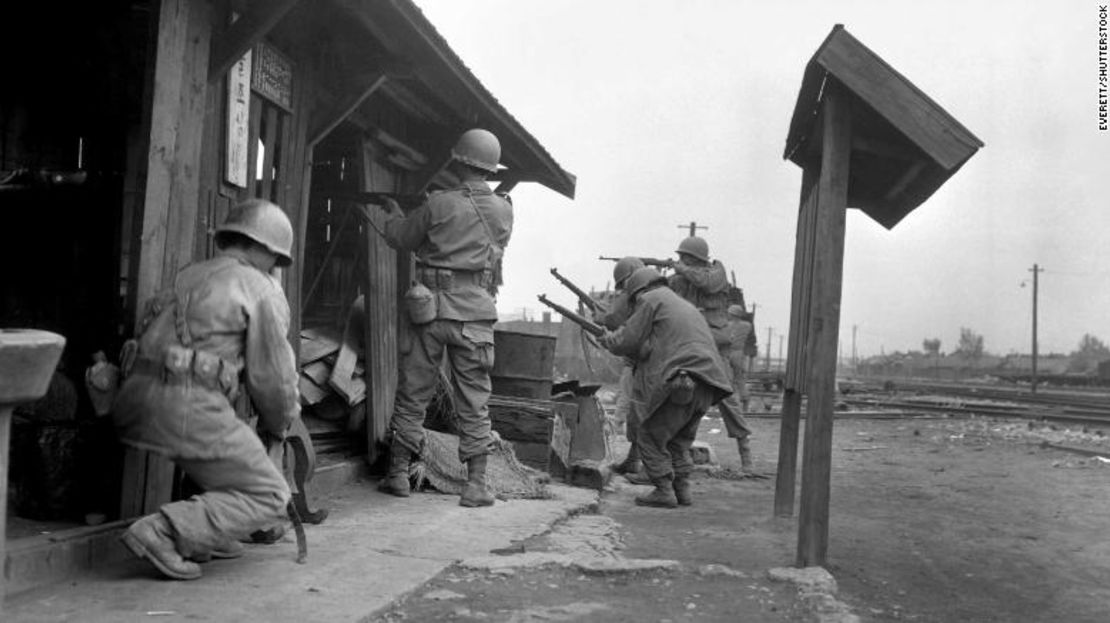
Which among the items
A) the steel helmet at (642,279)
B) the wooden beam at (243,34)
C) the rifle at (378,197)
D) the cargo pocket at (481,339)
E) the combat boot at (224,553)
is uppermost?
the wooden beam at (243,34)

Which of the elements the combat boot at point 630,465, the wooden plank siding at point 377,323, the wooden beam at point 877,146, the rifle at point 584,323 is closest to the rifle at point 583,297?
the rifle at point 584,323

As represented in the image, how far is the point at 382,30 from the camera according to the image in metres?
6.21

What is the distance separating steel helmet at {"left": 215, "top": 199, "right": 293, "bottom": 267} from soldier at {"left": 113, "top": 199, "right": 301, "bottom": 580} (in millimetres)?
138


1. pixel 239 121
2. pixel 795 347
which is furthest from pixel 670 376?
pixel 239 121

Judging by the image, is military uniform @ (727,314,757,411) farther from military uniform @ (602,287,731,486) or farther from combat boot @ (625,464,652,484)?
military uniform @ (602,287,731,486)

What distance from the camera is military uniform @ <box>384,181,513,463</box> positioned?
674cm

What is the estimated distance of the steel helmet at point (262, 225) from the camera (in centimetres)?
446

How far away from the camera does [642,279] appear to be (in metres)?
8.98

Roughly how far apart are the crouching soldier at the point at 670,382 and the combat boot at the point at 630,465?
1.51 metres

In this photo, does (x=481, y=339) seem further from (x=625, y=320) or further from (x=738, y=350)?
(x=738, y=350)

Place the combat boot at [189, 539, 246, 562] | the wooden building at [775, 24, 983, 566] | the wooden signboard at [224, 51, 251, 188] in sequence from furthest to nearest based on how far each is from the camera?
1. the wooden signboard at [224, 51, 251, 188]
2. the wooden building at [775, 24, 983, 566]
3. the combat boot at [189, 539, 246, 562]

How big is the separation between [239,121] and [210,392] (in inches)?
73.9

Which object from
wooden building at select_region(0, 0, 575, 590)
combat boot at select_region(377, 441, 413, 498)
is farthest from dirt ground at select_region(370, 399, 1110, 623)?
wooden building at select_region(0, 0, 575, 590)

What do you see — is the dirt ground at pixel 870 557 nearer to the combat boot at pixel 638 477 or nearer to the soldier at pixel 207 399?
the combat boot at pixel 638 477
